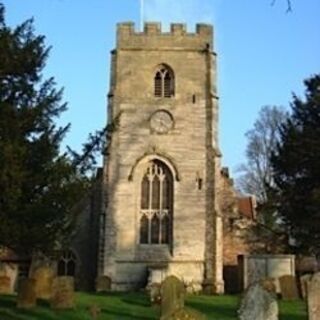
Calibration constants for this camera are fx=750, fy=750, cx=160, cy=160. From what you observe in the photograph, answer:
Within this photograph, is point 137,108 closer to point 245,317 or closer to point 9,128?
point 9,128

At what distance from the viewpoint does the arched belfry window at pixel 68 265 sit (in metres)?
34.8

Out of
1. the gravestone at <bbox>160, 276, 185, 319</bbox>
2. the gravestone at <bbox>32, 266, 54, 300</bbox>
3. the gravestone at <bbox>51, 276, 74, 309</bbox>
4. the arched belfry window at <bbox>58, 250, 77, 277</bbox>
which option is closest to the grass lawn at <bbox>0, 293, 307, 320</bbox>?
the gravestone at <bbox>51, 276, 74, 309</bbox>

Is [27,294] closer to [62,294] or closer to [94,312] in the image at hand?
[62,294]

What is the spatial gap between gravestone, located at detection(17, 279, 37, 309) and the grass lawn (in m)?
0.23

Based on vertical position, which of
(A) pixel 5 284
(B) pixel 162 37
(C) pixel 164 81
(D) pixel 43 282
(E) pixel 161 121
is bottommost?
(D) pixel 43 282

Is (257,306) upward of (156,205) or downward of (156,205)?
downward

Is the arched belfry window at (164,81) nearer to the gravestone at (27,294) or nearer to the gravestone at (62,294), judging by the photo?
the gravestone at (62,294)

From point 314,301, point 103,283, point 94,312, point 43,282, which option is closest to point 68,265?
point 103,283

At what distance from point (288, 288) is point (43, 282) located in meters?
8.04

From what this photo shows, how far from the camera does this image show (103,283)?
3169cm

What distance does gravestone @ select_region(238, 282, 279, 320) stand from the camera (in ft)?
41.1

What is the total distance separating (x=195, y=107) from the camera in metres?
34.7

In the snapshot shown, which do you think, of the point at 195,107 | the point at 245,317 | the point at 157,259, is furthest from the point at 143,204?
the point at 245,317

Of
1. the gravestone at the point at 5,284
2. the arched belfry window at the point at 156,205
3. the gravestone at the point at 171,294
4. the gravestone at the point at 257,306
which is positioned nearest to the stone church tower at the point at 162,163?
the arched belfry window at the point at 156,205
